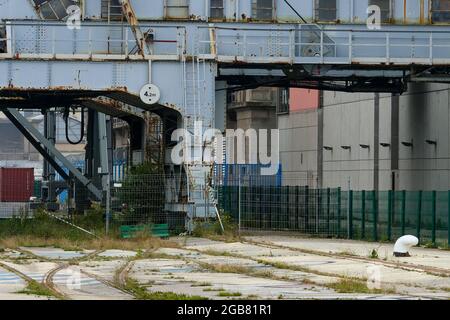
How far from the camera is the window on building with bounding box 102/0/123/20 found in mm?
41719

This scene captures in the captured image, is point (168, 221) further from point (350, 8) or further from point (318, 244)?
point (350, 8)

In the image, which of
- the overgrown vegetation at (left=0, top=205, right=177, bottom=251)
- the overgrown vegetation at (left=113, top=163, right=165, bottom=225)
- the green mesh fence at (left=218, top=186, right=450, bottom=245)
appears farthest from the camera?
the overgrown vegetation at (left=113, top=163, right=165, bottom=225)

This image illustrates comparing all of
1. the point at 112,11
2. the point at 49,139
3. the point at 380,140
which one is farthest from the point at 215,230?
the point at 49,139

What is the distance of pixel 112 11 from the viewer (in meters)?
41.8

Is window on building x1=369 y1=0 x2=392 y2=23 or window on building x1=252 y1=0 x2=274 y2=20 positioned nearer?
window on building x1=252 y1=0 x2=274 y2=20

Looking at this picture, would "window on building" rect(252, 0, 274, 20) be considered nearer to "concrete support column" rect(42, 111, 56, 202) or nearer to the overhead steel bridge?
the overhead steel bridge

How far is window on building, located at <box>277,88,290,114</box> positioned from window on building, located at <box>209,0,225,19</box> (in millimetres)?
24237

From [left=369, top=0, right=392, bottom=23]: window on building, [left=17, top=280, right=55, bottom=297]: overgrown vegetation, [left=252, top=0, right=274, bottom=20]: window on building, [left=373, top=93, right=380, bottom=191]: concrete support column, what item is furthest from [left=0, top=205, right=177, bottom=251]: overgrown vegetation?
[left=373, top=93, right=380, bottom=191]: concrete support column

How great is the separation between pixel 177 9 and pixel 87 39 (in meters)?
3.33

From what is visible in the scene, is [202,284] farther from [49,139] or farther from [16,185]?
[16,185]

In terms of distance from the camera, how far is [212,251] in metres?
31.6

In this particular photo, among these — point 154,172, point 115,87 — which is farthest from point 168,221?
point 115,87

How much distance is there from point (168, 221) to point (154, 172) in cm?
191

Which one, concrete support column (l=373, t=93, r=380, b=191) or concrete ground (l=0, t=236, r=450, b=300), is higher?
concrete support column (l=373, t=93, r=380, b=191)
